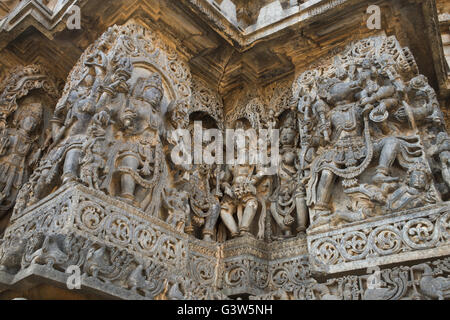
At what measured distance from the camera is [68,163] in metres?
4.90

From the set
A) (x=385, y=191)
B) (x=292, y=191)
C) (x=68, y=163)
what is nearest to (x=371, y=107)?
(x=385, y=191)

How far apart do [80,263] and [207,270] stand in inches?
77.1

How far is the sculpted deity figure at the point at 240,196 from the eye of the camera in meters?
6.14

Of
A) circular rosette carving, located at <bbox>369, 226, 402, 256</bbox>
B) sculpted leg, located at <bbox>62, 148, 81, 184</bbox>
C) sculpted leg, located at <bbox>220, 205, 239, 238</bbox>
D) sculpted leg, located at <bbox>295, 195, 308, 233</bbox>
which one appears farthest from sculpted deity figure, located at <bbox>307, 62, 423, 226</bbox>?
sculpted leg, located at <bbox>62, 148, 81, 184</bbox>

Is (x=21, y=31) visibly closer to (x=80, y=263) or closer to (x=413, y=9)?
(x=80, y=263)

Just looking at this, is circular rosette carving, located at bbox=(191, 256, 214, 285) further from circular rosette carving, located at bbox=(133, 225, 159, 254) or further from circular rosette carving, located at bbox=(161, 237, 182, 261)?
circular rosette carving, located at bbox=(133, 225, 159, 254)

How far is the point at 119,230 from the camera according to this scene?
15.2 feet

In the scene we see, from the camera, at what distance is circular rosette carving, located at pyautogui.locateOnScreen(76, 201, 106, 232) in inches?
171

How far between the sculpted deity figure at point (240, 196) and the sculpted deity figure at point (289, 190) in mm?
318

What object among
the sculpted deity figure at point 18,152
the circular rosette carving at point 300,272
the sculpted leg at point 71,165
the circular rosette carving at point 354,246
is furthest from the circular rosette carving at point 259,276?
the sculpted deity figure at point 18,152

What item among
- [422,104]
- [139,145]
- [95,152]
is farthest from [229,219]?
[422,104]

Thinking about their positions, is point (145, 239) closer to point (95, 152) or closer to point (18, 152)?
point (95, 152)

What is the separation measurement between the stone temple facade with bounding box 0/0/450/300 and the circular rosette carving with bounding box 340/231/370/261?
22mm

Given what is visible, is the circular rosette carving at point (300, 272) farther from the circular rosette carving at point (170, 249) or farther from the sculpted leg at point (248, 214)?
the circular rosette carving at point (170, 249)
